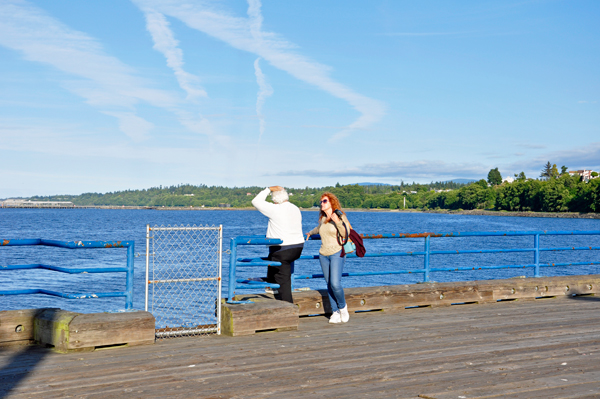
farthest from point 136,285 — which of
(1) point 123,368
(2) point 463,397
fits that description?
(2) point 463,397

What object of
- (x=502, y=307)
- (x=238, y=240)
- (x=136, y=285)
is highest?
(x=238, y=240)

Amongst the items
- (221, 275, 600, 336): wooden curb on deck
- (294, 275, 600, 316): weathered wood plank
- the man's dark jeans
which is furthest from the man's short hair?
(294, 275, 600, 316): weathered wood plank

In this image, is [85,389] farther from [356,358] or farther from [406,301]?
[406,301]

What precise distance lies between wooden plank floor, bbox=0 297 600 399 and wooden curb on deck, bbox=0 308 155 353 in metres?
0.14

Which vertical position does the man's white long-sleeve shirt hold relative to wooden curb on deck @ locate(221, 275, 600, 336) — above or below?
above

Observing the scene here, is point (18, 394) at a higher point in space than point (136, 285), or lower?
higher

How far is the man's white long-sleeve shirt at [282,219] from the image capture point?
7.79m

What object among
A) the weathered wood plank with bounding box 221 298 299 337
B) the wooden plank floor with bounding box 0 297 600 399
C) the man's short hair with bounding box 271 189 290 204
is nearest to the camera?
the wooden plank floor with bounding box 0 297 600 399

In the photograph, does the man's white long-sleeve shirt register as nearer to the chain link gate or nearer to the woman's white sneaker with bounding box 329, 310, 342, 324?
the chain link gate

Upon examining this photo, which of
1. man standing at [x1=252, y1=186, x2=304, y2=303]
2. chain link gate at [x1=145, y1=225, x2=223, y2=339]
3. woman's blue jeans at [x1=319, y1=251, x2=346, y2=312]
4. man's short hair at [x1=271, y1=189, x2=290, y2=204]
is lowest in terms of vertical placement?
chain link gate at [x1=145, y1=225, x2=223, y2=339]

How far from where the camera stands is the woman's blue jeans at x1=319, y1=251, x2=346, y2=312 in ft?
25.6

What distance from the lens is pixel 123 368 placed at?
18.3 ft

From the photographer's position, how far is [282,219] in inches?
307

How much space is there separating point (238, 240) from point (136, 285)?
76.5ft
